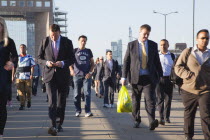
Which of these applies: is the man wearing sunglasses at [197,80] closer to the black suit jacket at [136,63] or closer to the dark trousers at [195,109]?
the dark trousers at [195,109]

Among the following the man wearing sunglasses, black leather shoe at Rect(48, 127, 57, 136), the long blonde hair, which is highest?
the long blonde hair

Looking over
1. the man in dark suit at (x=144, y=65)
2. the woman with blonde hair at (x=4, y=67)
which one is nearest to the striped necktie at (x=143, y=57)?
the man in dark suit at (x=144, y=65)

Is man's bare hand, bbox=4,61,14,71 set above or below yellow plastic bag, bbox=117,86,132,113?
above

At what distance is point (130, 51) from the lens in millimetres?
8977

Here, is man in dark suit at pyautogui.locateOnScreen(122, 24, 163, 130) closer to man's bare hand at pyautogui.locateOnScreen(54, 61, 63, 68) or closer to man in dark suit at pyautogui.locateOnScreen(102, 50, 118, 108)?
man's bare hand at pyautogui.locateOnScreen(54, 61, 63, 68)

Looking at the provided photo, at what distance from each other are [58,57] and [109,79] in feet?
23.6

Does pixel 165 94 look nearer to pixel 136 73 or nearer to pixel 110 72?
pixel 136 73

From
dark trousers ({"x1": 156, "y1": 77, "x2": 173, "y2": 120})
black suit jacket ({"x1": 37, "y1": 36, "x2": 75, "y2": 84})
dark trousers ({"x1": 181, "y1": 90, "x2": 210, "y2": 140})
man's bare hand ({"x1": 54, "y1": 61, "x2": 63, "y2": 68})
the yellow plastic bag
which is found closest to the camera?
dark trousers ({"x1": 181, "y1": 90, "x2": 210, "y2": 140})

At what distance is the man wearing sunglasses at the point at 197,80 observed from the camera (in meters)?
6.87

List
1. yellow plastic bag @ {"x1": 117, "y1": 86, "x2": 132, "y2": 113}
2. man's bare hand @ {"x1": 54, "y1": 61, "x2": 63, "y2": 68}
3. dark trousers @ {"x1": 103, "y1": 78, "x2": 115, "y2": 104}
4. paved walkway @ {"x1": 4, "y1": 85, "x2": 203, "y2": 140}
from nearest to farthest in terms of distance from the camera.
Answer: paved walkway @ {"x1": 4, "y1": 85, "x2": 203, "y2": 140} < man's bare hand @ {"x1": 54, "y1": 61, "x2": 63, "y2": 68} < yellow plastic bag @ {"x1": 117, "y1": 86, "x2": 132, "y2": 113} < dark trousers @ {"x1": 103, "y1": 78, "x2": 115, "y2": 104}

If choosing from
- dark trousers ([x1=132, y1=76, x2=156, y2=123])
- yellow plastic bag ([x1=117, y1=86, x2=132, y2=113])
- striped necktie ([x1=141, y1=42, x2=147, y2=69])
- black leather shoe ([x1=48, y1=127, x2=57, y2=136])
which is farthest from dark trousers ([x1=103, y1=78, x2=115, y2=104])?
black leather shoe ([x1=48, y1=127, x2=57, y2=136])

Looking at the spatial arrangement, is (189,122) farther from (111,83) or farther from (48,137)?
(111,83)

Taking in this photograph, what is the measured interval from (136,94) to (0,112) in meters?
3.19

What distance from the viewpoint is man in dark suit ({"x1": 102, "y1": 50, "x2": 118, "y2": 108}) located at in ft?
50.1
